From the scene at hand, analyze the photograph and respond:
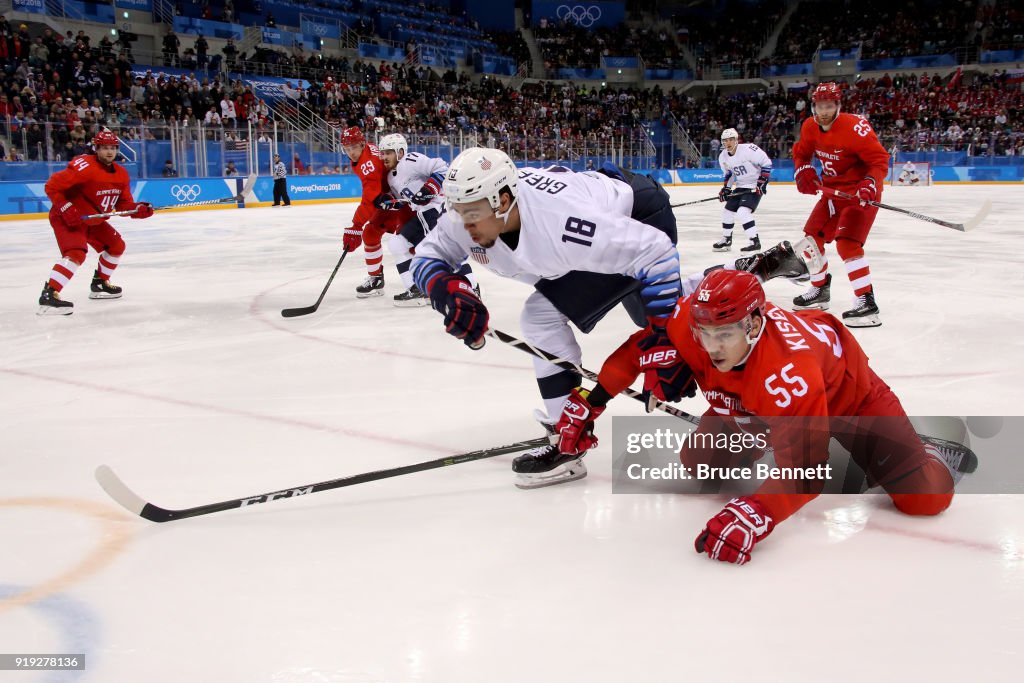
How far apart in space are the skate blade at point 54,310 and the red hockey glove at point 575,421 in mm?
4487

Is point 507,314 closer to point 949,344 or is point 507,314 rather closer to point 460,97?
point 949,344

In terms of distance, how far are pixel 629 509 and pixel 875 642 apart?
0.83 m

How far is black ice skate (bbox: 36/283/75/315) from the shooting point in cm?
573

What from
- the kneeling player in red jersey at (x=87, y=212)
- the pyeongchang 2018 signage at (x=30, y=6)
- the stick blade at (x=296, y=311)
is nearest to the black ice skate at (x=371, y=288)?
the stick blade at (x=296, y=311)

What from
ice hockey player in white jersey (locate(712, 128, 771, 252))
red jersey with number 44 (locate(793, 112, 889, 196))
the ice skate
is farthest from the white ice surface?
ice hockey player in white jersey (locate(712, 128, 771, 252))

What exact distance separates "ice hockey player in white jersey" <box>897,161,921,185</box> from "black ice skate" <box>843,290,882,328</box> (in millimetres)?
18392

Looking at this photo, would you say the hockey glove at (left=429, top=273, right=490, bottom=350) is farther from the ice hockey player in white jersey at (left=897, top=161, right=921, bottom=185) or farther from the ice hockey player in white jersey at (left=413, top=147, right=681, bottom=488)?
the ice hockey player in white jersey at (left=897, top=161, right=921, bottom=185)

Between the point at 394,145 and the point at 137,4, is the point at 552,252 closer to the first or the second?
the point at 394,145

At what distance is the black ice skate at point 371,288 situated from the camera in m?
6.50

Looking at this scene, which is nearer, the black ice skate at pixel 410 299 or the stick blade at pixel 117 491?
the stick blade at pixel 117 491

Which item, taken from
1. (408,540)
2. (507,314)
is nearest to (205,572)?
(408,540)

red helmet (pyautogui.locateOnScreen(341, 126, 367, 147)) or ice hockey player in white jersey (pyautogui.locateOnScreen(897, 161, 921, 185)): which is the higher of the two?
red helmet (pyautogui.locateOnScreen(341, 126, 367, 147))

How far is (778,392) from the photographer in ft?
6.35

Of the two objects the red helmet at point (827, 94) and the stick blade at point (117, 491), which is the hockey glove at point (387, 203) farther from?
the stick blade at point (117, 491)
